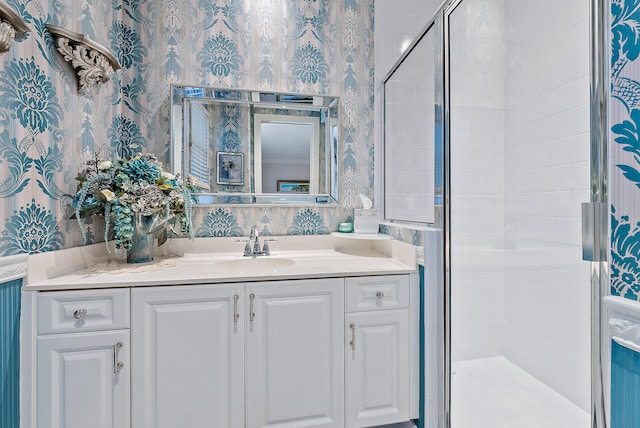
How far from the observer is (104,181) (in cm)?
134

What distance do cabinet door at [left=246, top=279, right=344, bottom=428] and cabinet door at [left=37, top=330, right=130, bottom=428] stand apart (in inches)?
19.1

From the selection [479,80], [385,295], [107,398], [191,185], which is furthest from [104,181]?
[479,80]

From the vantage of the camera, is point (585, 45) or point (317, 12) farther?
point (317, 12)

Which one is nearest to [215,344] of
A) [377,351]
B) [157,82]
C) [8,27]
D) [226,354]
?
[226,354]

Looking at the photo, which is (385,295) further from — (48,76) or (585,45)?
(48,76)

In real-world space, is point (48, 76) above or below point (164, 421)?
above

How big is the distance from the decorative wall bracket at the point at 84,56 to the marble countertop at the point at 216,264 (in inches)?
30.6

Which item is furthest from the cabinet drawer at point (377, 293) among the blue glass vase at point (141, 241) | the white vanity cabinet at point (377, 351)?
the blue glass vase at point (141, 241)

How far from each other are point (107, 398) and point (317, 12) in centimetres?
229

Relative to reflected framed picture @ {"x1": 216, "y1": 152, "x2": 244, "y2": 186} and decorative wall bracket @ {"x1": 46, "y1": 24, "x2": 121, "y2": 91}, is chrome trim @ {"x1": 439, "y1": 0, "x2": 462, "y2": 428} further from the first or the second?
decorative wall bracket @ {"x1": 46, "y1": 24, "x2": 121, "y2": 91}

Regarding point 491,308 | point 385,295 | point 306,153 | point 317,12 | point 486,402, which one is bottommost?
point 486,402

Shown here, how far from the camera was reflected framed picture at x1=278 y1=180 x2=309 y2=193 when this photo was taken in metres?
1.88

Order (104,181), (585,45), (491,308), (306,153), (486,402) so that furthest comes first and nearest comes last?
(306,153) → (491,308) → (486,402) → (104,181) → (585,45)

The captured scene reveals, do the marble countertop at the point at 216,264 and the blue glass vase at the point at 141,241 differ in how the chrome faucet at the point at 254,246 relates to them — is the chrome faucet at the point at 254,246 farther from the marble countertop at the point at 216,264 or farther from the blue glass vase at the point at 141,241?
the blue glass vase at the point at 141,241
